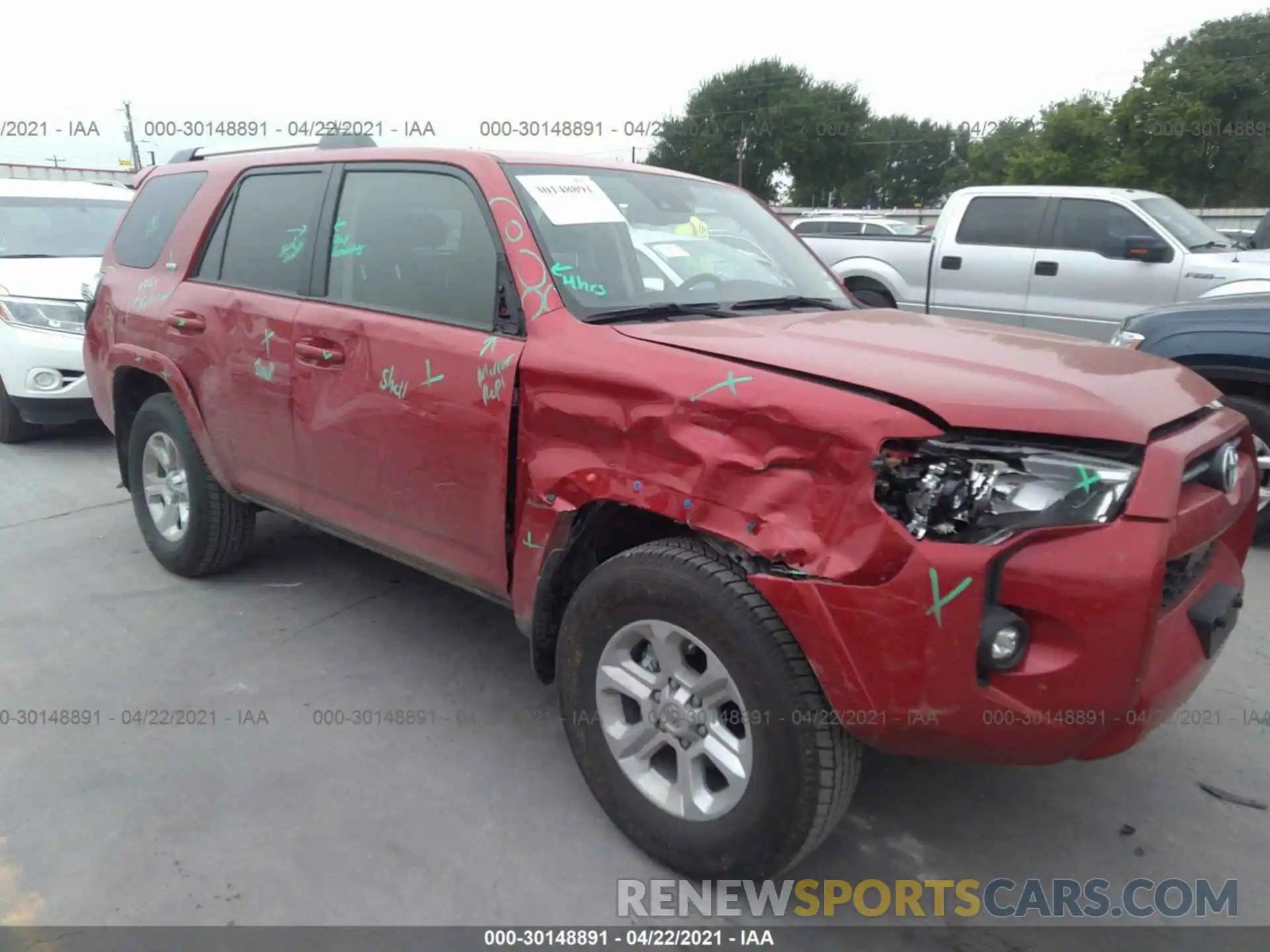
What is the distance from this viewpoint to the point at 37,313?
22.2ft

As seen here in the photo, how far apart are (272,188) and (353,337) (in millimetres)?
1051

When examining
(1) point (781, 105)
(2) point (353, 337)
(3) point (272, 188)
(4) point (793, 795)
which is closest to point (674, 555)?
(4) point (793, 795)

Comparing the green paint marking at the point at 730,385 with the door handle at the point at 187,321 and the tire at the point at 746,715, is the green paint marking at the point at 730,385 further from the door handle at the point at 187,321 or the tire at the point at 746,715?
the door handle at the point at 187,321

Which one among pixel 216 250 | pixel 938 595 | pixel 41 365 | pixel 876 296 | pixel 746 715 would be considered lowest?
pixel 41 365

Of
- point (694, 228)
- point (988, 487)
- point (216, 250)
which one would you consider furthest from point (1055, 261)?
point (988, 487)

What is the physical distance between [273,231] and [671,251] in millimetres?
1666

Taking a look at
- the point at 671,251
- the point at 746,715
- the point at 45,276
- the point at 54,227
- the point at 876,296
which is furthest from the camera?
the point at 876,296

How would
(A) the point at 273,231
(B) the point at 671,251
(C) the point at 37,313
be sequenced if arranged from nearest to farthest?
(B) the point at 671,251 < (A) the point at 273,231 < (C) the point at 37,313

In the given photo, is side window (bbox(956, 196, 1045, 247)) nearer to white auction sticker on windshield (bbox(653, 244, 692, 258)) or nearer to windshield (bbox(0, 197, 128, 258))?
white auction sticker on windshield (bbox(653, 244, 692, 258))

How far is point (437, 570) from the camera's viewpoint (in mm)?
3172

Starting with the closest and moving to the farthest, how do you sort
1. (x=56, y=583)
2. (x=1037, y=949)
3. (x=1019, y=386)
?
(x=1019, y=386)
(x=1037, y=949)
(x=56, y=583)

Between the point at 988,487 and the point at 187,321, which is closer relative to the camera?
the point at 988,487

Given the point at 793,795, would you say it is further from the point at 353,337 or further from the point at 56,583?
the point at 56,583

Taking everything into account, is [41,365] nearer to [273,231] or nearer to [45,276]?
[45,276]
